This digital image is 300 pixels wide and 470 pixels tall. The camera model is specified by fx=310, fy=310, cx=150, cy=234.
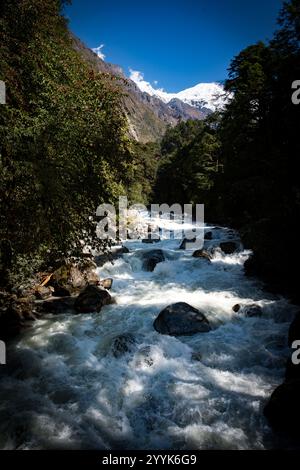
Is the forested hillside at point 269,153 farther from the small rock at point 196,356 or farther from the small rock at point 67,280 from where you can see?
the small rock at point 67,280

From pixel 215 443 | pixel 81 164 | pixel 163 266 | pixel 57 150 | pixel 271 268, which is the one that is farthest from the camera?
pixel 163 266

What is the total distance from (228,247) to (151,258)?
5.03 meters

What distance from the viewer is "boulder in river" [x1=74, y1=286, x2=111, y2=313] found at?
1173 cm

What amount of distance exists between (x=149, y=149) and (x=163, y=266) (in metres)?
74.3

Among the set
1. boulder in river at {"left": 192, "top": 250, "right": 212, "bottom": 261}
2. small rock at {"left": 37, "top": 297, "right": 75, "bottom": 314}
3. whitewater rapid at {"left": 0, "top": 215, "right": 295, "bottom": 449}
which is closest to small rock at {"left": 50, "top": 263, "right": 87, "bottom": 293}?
small rock at {"left": 37, "top": 297, "right": 75, "bottom": 314}

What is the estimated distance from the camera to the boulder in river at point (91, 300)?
11727mm

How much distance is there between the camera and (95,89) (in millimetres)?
9250

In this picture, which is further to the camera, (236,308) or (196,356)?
(236,308)

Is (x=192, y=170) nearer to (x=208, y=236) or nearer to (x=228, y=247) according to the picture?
(x=208, y=236)

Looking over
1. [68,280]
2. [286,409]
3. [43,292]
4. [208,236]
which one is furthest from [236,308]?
[208,236]

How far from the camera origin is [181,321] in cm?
1000

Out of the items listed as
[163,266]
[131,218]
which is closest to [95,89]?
[163,266]

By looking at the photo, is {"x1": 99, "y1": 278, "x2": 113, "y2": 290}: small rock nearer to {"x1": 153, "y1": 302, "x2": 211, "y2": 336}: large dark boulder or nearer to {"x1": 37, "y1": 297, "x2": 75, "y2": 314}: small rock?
{"x1": 37, "y1": 297, "x2": 75, "y2": 314}: small rock

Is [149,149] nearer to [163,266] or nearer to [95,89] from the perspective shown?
[163,266]
